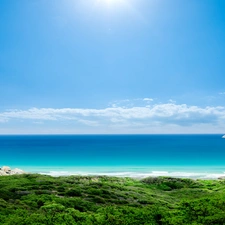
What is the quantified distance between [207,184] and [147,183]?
7.00 metres

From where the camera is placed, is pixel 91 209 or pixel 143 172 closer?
pixel 91 209

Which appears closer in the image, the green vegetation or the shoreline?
the green vegetation

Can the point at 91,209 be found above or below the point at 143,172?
above

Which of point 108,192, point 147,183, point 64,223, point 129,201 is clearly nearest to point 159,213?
point 64,223

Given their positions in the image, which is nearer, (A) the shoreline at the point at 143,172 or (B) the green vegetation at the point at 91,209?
(B) the green vegetation at the point at 91,209

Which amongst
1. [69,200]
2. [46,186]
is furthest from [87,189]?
[69,200]

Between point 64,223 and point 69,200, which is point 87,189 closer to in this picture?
point 69,200

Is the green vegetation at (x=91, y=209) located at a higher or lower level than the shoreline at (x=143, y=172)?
higher

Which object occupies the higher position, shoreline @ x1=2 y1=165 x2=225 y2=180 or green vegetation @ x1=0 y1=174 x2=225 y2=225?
green vegetation @ x1=0 y1=174 x2=225 y2=225

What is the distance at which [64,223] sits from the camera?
36.6ft

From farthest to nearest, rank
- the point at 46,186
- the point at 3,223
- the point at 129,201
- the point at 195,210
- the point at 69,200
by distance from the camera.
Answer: the point at 46,186 → the point at 129,201 → the point at 69,200 → the point at 195,210 → the point at 3,223

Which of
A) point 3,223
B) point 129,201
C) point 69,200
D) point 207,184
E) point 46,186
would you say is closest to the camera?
point 3,223

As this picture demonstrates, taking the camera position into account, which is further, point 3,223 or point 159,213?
point 159,213

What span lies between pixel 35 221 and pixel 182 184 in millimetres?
25574
